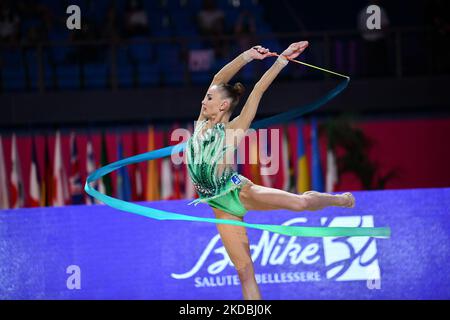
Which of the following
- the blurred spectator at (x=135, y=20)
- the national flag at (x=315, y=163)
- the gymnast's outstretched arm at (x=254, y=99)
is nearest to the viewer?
the gymnast's outstretched arm at (x=254, y=99)

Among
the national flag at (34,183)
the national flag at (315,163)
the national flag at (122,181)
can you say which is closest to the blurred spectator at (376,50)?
the national flag at (315,163)

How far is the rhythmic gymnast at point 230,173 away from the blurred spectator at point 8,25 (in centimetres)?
552

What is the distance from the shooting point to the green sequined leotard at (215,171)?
740cm

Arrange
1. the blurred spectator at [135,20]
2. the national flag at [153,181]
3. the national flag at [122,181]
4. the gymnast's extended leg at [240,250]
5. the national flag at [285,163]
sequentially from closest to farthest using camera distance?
1. the gymnast's extended leg at [240,250]
2. the national flag at [285,163]
3. the national flag at [122,181]
4. the national flag at [153,181]
5. the blurred spectator at [135,20]

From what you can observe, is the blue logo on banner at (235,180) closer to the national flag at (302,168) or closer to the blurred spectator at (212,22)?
the national flag at (302,168)

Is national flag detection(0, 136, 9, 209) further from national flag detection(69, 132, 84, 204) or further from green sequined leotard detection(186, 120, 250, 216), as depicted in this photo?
green sequined leotard detection(186, 120, 250, 216)

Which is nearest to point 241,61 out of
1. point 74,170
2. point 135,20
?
point 135,20

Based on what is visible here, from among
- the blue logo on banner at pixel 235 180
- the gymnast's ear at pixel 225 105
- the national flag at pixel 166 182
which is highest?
the gymnast's ear at pixel 225 105

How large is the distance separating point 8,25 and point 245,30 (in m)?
2.93

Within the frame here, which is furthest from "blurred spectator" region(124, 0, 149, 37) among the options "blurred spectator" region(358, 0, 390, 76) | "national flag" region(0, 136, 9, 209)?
"blurred spectator" region(358, 0, 390, 76)

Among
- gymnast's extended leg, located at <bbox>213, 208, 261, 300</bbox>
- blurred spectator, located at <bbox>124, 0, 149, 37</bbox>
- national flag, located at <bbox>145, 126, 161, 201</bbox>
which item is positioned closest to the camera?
gymnast's extended leg, located at <bbox>213, 208, 261, 300</bbox>

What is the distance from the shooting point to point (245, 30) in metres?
12.5

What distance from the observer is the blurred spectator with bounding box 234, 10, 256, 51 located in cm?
1202

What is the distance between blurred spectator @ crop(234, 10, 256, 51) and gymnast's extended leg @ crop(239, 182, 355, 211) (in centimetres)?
467
